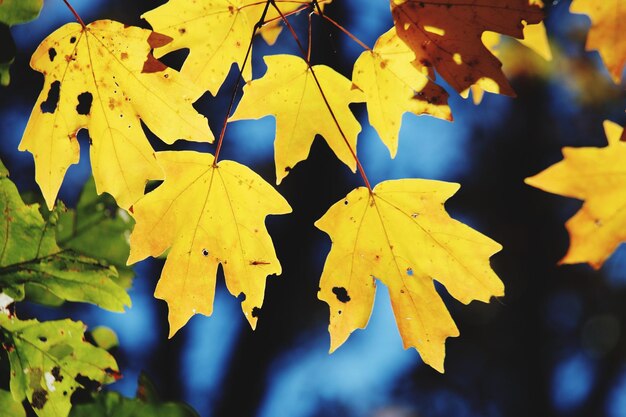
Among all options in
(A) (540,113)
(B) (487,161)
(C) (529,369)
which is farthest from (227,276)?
(C) (529,369)

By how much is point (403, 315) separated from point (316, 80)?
53cm

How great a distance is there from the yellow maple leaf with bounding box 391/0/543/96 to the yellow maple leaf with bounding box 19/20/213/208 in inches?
16.2

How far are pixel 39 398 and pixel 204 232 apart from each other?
1.41 ft

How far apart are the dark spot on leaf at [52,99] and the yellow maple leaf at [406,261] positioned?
546 millimetres

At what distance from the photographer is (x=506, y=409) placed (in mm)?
5820

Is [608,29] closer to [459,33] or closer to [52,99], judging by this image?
[459,33]

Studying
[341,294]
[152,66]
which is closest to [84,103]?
[152,66]

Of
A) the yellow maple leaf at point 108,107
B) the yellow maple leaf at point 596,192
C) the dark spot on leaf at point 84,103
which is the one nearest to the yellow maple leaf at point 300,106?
the yellow maple leaf at point 108,107

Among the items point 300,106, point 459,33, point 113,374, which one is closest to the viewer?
point 459,33

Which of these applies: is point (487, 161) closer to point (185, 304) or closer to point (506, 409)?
point (506, 409)

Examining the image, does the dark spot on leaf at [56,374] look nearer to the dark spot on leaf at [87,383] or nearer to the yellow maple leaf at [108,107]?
the dark spot on leaf at [87,383]

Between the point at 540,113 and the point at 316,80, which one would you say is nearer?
the point at 316,80

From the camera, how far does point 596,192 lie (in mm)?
873

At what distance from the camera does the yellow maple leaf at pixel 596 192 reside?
844 millimetres
